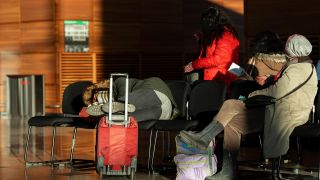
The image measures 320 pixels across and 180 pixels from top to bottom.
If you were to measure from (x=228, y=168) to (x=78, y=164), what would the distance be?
7.95ft

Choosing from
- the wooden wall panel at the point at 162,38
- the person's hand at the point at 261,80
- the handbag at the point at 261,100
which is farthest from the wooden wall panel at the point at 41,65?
the handbag at the point at 261,100

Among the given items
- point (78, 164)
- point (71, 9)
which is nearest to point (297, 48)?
point (78, 164)

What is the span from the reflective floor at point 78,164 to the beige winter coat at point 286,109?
71 centimetres

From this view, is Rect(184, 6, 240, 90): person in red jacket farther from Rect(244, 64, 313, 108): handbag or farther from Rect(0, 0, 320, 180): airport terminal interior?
Rect(0, 0, 320, 180): airport terminal interior

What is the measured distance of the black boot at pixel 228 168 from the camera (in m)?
7.72

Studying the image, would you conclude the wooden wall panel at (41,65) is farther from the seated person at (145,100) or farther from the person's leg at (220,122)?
the person's leg at (220,122)

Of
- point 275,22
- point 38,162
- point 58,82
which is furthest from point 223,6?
point 38,162

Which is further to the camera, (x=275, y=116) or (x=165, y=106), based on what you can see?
(x=165, y=106)

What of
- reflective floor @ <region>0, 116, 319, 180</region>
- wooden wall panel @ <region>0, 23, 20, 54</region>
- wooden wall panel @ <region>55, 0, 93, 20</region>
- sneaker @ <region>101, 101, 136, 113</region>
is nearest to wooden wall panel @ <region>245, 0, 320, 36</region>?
reflective floor @ <region>0, 116, 319, 180</region>

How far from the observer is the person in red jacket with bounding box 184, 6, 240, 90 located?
942 cm

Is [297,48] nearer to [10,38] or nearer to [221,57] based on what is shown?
[221,57]

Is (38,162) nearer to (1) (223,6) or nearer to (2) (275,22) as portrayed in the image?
(2) (275,22)

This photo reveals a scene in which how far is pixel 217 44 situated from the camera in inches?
374

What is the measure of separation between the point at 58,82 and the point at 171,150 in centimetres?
717
